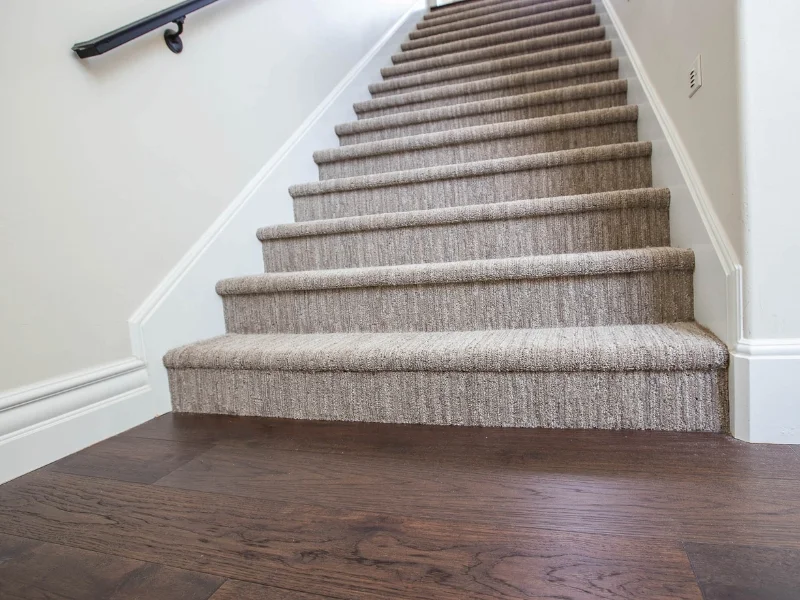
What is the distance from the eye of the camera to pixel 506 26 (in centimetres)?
286

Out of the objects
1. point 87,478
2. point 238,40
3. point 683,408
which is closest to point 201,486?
point 87,478

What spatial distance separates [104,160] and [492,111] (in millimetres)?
1384

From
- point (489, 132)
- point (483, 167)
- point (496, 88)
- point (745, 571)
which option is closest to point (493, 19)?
point (496, 88)

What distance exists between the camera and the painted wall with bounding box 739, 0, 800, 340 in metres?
0.79

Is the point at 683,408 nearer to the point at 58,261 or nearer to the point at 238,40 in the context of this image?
the point at 58,261

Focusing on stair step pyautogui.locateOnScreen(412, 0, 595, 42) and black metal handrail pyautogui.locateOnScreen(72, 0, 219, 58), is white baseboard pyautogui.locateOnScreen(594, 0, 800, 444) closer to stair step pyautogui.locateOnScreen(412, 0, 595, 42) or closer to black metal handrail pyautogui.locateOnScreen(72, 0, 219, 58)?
black metal handrail pyautogui.locateOnScreen(72, 0, 219, 58)

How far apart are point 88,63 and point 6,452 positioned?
844 millimetres

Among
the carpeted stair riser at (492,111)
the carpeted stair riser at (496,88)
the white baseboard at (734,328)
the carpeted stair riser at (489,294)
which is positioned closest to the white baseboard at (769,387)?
the white baseboard at (734,328)

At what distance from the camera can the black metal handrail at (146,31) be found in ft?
3.47

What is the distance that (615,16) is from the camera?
1950 millimetres

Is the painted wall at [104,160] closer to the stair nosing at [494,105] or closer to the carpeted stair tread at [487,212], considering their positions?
the carpeted stair tread at [487,212]

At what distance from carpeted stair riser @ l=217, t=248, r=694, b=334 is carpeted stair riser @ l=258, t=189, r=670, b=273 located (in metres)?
0.16

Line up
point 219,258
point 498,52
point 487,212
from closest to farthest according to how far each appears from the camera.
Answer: point 487,212
point 219,258
point 498,52

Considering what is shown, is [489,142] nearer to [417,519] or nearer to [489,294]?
A: [489,294]
